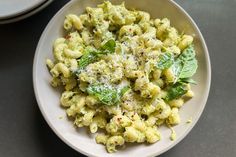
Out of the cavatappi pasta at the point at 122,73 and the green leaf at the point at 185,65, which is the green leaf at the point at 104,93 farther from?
the green leaf at the point at 185,65

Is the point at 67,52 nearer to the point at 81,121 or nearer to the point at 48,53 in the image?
the point at 48,53

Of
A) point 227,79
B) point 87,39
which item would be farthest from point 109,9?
point 227,79

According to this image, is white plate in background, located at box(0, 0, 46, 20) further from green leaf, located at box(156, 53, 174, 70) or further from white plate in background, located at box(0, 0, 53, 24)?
green leaf, located at box(156, 53, 174, 70)

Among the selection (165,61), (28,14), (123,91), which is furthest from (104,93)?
(28,14)

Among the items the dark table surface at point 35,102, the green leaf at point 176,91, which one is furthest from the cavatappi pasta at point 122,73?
the dark table surface at point 35,102

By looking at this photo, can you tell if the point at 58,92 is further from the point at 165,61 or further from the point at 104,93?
the point at 165,61

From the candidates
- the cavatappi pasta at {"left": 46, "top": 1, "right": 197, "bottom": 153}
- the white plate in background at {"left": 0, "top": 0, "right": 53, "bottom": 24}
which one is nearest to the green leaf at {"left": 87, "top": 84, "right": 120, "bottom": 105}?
the cavatappi pasta at {"left": 46, "top": 1, "right": 197, "bottom": 153}
